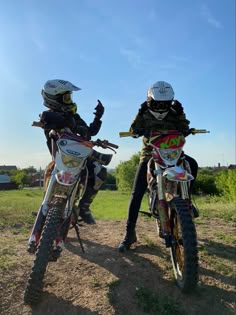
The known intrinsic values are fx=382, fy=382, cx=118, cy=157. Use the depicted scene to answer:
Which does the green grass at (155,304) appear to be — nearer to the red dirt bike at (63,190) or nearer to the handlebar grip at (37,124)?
the red dirt bike at (63,190)

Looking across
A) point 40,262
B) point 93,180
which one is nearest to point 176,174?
point 93,180

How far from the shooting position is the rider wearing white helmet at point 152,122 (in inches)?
194

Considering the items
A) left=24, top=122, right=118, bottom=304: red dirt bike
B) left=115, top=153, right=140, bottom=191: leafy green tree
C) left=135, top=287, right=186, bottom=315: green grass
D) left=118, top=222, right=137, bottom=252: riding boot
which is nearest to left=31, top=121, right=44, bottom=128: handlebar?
left=24, top=122, right=118, bottom=304: red dirt bike

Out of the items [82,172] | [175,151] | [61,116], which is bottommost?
[82,172]

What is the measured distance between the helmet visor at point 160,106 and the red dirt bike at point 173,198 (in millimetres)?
413

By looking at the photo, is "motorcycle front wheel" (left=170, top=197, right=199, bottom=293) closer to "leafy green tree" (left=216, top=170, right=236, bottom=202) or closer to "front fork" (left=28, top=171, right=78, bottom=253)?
"front fork" (left=28, top=171, right=78, bottom=253)

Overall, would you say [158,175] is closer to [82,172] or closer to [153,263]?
[82,172]

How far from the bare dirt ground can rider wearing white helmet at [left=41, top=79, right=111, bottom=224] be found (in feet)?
2.19

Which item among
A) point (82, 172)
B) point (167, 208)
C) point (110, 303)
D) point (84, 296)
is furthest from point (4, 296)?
point (167, 208)

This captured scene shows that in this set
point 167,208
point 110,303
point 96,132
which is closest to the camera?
point 110,303

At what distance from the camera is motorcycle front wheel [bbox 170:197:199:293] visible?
3.69 meters

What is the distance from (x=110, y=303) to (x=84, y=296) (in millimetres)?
289

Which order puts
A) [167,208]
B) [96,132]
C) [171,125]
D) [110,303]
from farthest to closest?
1. [171,125]
2. [96,132]
3. [167,208]
4. [110,303]

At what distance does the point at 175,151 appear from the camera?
4.46 m
